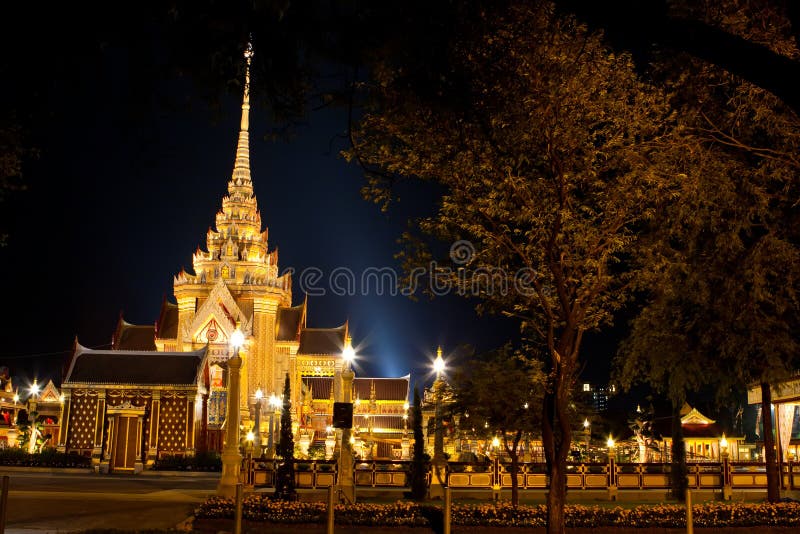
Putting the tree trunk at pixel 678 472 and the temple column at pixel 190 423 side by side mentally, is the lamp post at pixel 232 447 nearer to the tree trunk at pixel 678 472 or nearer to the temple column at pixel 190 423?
the tree trunk at pixel 678 472

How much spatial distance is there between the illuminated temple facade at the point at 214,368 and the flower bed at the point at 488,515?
22.7 meters

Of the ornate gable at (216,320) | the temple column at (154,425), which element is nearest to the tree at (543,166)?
the temple column at (154,425)

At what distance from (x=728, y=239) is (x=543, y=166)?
532 centimetres

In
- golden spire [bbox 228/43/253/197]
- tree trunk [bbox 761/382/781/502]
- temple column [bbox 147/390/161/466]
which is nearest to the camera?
tree trunk [bbox 761/382/781/502]

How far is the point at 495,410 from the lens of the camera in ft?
80.1

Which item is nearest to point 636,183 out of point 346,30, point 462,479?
point 346,30

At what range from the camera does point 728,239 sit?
54.6 feet

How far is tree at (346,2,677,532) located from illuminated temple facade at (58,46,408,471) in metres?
29.0

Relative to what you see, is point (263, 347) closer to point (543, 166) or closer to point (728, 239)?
point (728, 239)

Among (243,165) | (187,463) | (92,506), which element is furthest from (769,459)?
(243,165)

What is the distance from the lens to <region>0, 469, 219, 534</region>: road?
16.8 m

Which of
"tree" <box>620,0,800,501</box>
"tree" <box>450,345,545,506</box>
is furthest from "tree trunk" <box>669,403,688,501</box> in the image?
"tree" <box>450,345,545,506</box>

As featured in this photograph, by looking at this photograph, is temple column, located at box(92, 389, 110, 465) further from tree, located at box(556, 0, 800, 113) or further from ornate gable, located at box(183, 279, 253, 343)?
tree, located at box(556, 0, 800, 113)

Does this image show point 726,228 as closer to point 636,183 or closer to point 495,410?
point 636,183
